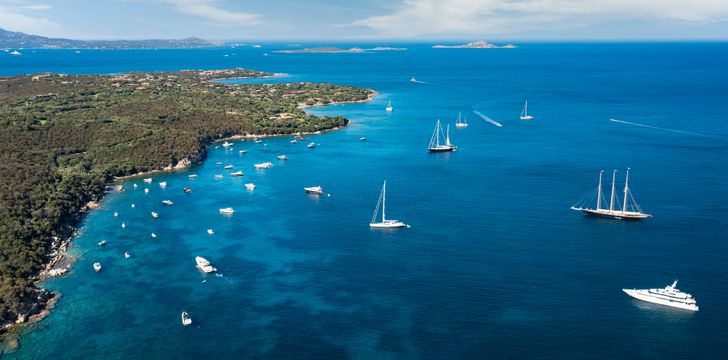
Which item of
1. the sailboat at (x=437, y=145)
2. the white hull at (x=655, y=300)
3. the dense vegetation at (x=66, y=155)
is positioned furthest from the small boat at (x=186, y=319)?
the sailboat at (x=437, y=145)

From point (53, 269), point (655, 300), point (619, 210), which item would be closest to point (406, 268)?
point (655, 300)

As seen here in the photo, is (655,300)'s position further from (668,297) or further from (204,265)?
(204,265)

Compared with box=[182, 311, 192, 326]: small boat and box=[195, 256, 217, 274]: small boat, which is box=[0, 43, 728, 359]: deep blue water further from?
box=[195, 256, 217, 274]: small boat

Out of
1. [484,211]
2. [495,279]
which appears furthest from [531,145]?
[495,279]

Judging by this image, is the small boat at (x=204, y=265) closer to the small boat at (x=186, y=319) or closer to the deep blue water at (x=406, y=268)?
the deep blue water at (x=406, y=268)

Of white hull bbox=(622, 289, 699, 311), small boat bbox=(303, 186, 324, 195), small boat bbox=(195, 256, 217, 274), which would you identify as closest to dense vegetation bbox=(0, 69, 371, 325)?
small boat bbox=(195, 256, 217, 274)
